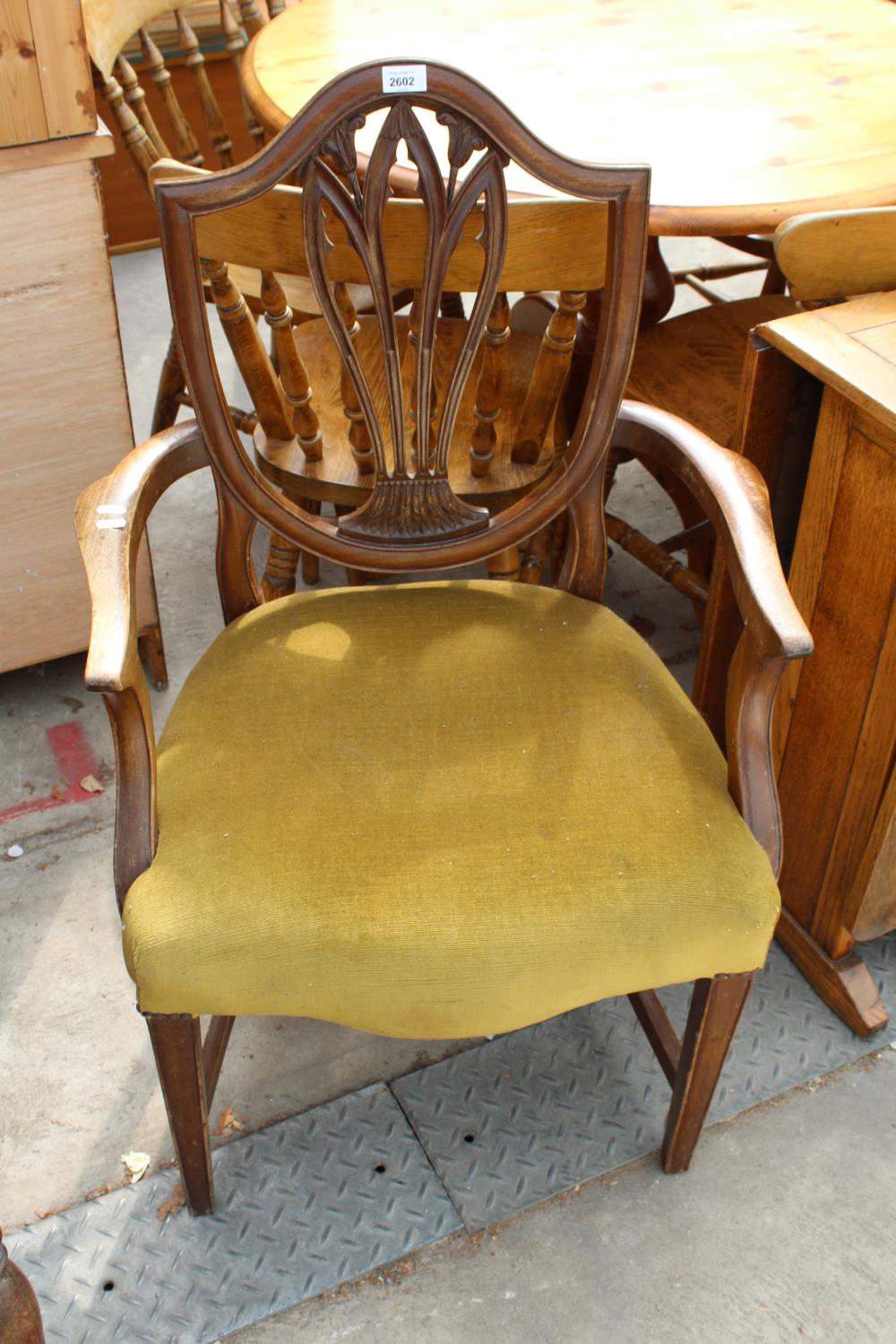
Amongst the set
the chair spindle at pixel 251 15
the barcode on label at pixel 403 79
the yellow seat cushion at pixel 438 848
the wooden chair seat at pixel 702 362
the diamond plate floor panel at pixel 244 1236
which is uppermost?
the barcode on label at pixel 403 79

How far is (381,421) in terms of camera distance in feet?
5.62

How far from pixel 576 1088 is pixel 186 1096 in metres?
0.54

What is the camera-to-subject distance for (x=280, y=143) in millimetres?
1131

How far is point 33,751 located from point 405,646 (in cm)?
95

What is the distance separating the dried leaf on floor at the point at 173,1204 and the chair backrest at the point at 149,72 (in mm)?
1603

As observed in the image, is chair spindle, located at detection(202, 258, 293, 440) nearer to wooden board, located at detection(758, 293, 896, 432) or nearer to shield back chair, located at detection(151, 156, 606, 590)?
shield back chair, located at detection(151, 156, 606, 590)

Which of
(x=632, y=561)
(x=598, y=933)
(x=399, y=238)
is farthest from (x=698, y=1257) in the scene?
(x=632, y=561)

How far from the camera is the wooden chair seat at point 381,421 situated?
163cm

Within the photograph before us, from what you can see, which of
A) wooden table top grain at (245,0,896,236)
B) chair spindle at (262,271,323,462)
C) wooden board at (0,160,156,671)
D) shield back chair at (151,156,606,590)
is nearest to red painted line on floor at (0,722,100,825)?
wooden board at (0,160,156,671)

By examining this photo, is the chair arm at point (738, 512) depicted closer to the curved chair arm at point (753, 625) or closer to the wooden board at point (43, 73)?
the curved chair arm at point (753, 625)

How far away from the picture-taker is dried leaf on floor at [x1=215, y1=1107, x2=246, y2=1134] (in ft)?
4.94

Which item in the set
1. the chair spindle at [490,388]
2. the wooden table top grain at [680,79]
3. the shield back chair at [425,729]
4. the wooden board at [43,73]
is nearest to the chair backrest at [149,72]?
the wooden table top grain at [680,79]

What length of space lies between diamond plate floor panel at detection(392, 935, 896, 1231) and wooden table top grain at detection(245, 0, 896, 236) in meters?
1.05

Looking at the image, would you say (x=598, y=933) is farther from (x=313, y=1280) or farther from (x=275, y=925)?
(x=313, y=1280)
